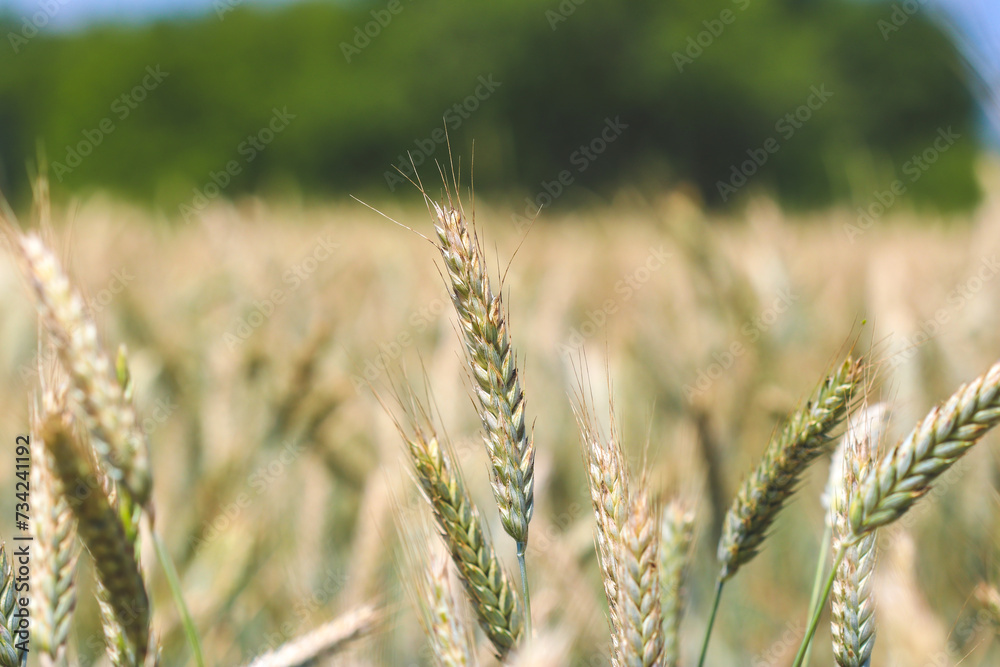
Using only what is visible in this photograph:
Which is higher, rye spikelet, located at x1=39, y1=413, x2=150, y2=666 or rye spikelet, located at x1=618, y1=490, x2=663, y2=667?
rye spikelet, located at x1=618, y1=490, x2=663, y2=667

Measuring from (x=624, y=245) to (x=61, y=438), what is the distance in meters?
4.10

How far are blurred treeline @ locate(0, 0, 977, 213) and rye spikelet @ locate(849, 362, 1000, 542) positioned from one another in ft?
44.6

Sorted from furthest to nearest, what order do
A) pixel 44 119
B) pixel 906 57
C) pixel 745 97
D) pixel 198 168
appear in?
1. pixel 906 57
2. pixel 745 97
3. pixel 44 119
4. pixel 198 168

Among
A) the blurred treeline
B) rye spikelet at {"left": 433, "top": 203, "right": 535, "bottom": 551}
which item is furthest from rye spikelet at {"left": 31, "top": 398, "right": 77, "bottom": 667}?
the blurred treeline

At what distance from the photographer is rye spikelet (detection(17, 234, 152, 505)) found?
1.31ft

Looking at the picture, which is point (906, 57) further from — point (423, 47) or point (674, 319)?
point (674, 319)

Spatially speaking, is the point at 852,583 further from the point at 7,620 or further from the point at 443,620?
the point at 7,620

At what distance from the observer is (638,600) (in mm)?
482

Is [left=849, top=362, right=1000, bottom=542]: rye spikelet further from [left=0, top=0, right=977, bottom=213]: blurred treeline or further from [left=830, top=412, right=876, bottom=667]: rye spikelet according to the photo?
[left=0, top=0, right=977, bottom=213]: blurred treeline

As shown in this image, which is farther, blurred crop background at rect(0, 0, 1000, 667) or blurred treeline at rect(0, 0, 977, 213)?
blurred treeline at rect(0, 0, 977, 213)

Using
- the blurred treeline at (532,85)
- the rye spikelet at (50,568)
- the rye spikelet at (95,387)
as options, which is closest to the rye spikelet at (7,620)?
the rye spikelet at (50,568)

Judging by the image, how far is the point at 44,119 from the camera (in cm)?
1584

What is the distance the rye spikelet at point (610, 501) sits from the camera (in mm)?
492

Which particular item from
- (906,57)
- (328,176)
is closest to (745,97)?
(906,57)
